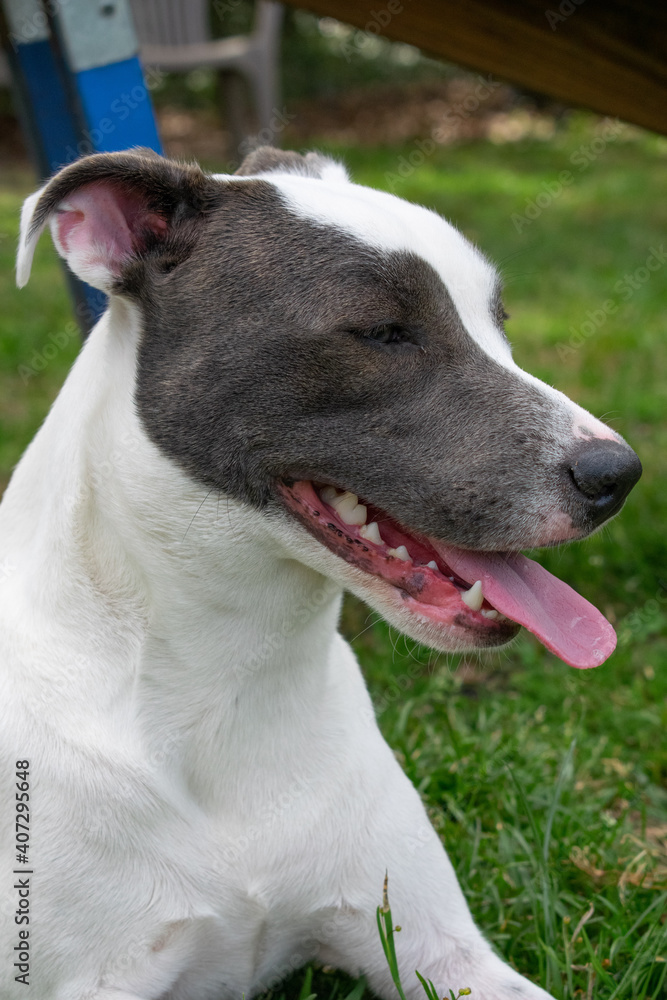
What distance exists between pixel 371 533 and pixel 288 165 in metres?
1.03

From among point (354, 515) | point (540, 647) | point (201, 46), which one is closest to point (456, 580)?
point (354, 515)

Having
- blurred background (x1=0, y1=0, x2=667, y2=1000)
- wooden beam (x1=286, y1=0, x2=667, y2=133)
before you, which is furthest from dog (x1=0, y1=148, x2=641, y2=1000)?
wooden beam (x1=286, y1=0, x2=667, y2=133)

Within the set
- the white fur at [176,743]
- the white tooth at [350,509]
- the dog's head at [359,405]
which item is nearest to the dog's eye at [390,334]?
the dog's head at [359,405]

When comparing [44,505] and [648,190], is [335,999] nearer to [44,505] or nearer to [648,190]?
[44,505]

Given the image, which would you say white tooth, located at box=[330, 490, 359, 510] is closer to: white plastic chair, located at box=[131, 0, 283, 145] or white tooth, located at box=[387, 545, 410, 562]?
white tooth, located at box=[387, 545, 410, 562]

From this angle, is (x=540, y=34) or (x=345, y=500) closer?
(x=345, y=500)

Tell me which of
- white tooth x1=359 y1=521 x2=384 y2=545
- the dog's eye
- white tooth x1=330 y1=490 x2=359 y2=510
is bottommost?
white tooth x1=359 y1=521 x2=384 y2=545

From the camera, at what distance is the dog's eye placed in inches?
79.1

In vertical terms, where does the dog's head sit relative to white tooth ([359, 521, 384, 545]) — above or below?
above

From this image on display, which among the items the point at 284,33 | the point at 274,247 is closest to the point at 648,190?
the point at 284,33

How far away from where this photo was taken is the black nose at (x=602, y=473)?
75.2 inches

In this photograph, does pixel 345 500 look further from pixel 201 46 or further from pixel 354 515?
pixel 201 46

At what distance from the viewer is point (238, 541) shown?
2057 millimetres

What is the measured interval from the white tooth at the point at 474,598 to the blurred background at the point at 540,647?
254mm
